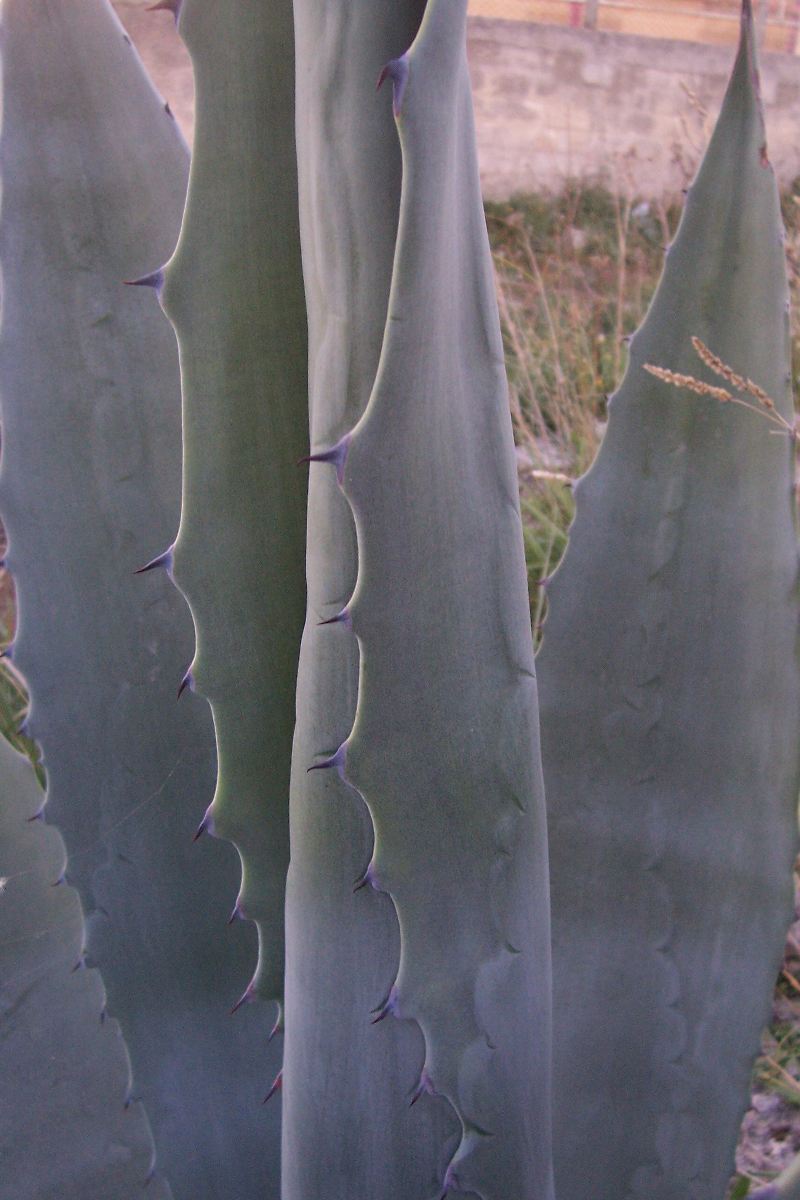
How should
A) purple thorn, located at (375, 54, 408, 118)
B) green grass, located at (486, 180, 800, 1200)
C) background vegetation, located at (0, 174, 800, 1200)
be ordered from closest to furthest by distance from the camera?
purple thorn, located at (375, 54, 408, 118)
background vegetation, located at (0, 174, 800, 1200)
green grass, located at (486, 180, 800, 1200)

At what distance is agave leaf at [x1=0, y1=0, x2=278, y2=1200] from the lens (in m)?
0.77

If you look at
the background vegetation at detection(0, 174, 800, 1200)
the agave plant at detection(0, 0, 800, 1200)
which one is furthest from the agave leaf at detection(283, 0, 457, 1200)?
the background vegetation at detection(0, 174, 800, 1200)

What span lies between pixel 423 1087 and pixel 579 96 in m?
7.13

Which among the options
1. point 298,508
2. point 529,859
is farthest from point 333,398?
point 529,859

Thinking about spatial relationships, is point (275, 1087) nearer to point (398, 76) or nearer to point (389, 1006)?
point (389, 1006)

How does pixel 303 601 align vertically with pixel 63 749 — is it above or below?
above

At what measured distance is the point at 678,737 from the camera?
0.80 metres

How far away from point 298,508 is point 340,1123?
336 millimetres

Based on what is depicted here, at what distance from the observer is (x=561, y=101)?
6.89m

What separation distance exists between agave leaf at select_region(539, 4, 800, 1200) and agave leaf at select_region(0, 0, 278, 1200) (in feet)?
0.80

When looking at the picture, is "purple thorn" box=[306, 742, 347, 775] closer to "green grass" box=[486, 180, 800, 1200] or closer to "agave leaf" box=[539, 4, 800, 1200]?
"agave leaf" box=[539, 4, 800, 1200]

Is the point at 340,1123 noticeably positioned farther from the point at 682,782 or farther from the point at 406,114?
the point at 406,114

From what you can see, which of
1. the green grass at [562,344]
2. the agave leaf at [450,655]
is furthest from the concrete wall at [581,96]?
the agave leaf at [450,655]

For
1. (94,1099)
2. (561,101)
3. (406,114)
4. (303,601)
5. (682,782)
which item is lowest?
(94,1099)
